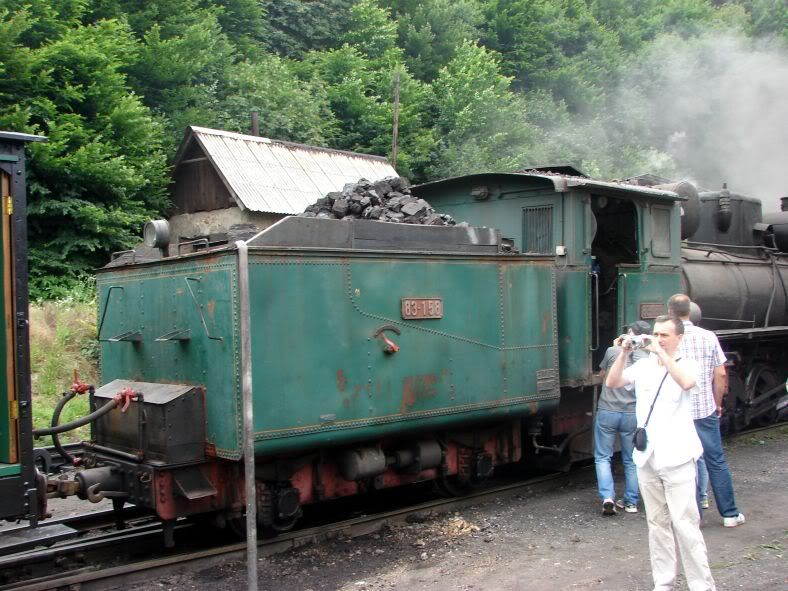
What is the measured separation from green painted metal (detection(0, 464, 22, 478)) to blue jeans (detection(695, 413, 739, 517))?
4.76m

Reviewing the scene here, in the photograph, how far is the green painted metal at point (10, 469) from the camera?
12.8 ft

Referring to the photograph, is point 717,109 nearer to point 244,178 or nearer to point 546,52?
point 546,52

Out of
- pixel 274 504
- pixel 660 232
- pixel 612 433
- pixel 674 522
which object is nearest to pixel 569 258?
pixel 660 232

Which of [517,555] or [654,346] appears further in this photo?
[517,555]

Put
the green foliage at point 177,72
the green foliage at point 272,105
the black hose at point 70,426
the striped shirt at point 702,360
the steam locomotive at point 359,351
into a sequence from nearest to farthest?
1. the black hose at point 70,426
2. the steam locomotive at point 359,351
3. the striped shirt at point 702,360
4. the green foliage at point 177,72
5. the green foliage at point 272,105

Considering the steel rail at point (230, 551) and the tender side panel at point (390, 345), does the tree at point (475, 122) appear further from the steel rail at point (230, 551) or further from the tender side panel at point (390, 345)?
the steel rail at point (230, 551)

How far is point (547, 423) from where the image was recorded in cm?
745

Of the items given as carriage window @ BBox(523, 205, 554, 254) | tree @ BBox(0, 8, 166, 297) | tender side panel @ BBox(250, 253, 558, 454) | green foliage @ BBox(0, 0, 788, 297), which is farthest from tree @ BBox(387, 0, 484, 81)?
tender side panel @ BBox(250, 253, 558, 454)

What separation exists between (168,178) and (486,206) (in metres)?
10.6

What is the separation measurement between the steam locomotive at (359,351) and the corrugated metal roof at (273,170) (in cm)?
833

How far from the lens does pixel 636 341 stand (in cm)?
432

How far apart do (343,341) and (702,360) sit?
9.23 ft

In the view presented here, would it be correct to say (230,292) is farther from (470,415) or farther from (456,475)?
(456,475)

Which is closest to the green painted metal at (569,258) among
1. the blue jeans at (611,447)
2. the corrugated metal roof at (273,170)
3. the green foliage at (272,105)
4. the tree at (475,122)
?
the blue jeans at (611,447)
